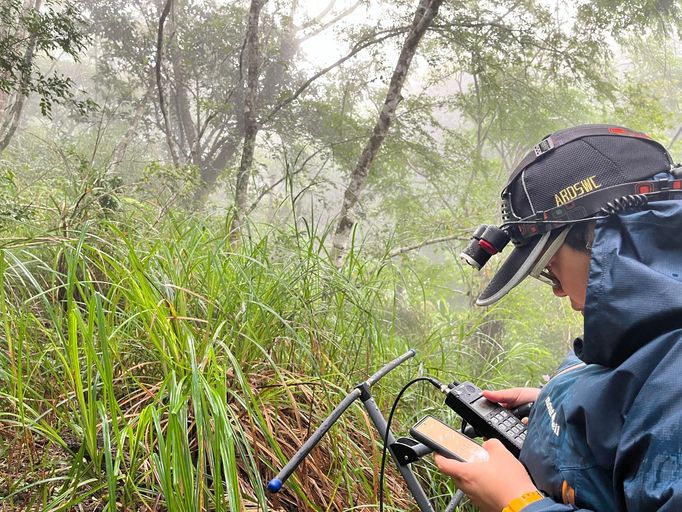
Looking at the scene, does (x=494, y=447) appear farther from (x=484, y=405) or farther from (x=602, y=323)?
(x=602, y=323)

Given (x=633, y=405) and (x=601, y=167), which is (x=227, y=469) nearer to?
(x=633, y=405)

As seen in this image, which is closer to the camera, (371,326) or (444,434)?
(444,434)

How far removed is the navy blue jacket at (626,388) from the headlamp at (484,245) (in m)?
0.26

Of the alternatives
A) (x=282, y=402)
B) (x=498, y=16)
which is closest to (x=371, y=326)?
(x=282, y=402)

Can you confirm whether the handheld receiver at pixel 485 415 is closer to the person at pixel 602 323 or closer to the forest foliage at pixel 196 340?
the person at pixel 602 323

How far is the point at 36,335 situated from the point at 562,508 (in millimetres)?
1708

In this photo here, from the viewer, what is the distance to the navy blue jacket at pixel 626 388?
23.8 inches

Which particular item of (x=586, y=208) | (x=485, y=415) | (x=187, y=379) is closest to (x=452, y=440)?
(x=485, y=415)

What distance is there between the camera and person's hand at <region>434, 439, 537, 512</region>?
80 centimetres

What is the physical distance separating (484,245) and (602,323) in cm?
39

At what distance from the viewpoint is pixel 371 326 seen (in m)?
1.84

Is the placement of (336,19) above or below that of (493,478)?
above

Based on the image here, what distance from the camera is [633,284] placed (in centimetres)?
69

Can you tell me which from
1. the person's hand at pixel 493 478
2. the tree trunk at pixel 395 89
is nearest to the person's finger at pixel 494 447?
the person's hand at pixel 493 478
